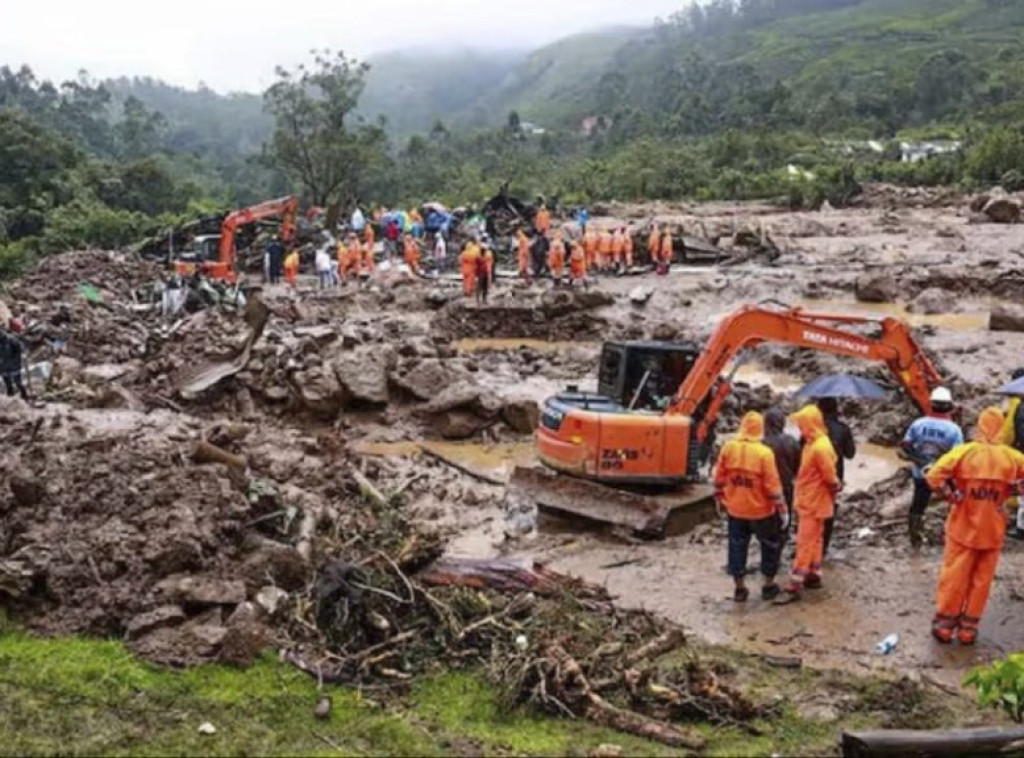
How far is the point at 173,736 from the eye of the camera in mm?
6684

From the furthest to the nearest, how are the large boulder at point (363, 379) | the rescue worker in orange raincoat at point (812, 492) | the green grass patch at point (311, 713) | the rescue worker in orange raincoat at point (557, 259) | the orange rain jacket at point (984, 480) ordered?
the rescue worker in orange raincoat at point (557, 259)
the large boulder at point (363, 379)
the rescue worker in orange raincoat at point (812, 492)
the orange rain jacket at point (984, 480)
the green grass patch at point (311, 713)

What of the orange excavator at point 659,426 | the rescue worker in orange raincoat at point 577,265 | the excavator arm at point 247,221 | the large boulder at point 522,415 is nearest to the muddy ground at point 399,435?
the large boulder at point 522,415

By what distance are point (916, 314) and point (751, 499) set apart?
52.9ft

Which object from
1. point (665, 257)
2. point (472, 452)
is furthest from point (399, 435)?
point (665, 257)

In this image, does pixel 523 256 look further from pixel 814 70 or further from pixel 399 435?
pixel 814 70

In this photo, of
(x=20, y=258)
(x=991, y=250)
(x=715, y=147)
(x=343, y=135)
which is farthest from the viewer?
(x=715, y=147)

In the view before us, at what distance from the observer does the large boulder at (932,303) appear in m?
23.8

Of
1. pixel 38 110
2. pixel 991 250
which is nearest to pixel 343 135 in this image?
pixel 991 250

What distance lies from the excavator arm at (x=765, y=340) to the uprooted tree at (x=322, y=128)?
32.8 meters

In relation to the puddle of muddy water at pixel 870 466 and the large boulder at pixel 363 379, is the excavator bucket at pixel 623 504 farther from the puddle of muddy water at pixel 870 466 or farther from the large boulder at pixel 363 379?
the large boulder at pixel 363 379

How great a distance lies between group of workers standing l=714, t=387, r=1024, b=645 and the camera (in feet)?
26.1

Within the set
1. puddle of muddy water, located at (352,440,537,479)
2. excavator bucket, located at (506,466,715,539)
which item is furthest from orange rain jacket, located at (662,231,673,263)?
excavator bucket, located at (506,466,715,539)

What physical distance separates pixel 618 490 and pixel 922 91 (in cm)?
7366

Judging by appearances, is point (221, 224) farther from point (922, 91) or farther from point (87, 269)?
point (922, 91)
